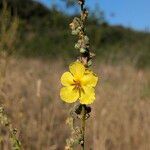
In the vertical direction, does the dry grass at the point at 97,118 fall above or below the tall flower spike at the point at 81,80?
below

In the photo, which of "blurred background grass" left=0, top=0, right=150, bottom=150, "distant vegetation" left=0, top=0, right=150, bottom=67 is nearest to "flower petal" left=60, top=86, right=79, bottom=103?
"blurred background grass" left=0, top=0, right=150, bottom=150

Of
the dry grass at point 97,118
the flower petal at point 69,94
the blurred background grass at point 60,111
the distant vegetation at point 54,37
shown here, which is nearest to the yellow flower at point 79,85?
the flower petal at point 69,94

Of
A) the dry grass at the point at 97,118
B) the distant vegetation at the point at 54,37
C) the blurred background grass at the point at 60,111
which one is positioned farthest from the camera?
the distant vegetation at the point at 54,37

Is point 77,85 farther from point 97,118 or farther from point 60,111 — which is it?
point 60,111

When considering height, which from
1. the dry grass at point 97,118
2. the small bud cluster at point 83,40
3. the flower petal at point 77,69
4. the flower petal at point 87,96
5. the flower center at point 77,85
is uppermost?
the small bud cluster at point 83,40

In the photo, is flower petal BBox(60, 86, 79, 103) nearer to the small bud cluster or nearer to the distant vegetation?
the small bud cluster

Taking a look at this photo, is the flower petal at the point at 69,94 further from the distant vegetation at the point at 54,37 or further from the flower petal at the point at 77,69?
the distant vegetation at the point at 54,37

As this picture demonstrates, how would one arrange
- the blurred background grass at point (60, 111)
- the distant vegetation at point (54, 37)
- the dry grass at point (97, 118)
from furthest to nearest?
the distant vegetation at point (54, 37) → the dry grass at point (97, 118) → the blurred background grass at point (60, 111)

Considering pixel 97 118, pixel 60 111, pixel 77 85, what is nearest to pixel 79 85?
pixel 77 85

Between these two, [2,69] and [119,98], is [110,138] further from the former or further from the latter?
[2,69]
